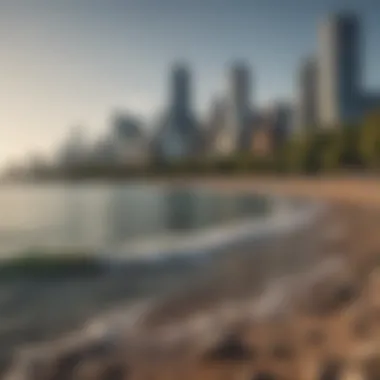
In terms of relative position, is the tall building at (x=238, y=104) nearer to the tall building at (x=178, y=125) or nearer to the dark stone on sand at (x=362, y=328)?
the tall building at (x=178, y=125)

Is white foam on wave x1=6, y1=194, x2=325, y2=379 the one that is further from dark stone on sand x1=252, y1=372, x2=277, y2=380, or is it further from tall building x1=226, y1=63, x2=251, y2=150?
tall building x1=226, y1=63, x2=251, y2=150

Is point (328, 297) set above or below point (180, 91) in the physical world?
below

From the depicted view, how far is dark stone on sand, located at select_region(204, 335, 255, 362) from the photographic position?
109 centimetres

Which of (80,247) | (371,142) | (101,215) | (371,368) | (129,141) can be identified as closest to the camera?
(371,368)

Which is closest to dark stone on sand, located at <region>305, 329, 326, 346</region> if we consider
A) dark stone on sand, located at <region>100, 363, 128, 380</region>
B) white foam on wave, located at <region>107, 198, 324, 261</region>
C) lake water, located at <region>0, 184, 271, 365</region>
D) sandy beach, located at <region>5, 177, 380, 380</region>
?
sandy beach, located at <region>5, 177, 380, 380</region>

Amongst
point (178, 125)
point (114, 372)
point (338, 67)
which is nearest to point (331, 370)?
point (114, 372)

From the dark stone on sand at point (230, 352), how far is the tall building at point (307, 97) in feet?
2.77

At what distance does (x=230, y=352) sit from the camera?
1115 millimetres

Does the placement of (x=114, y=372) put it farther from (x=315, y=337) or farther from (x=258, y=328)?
(x=315, y=337)

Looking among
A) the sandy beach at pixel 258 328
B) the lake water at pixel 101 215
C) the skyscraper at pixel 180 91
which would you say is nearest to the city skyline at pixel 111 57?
the skyscraper at pixel 180 91

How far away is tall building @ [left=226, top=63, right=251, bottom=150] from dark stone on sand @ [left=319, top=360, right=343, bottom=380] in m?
0.83

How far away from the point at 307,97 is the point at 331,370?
0.94 metres

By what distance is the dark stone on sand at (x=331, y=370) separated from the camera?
0.95 meters

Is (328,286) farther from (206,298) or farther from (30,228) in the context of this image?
(30,228)
